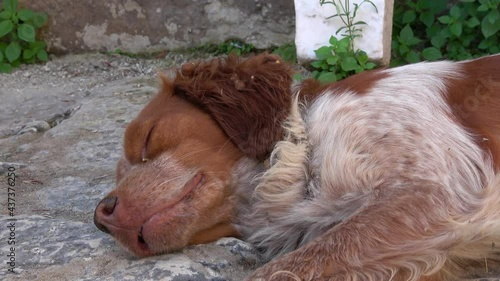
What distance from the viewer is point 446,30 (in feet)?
18.7

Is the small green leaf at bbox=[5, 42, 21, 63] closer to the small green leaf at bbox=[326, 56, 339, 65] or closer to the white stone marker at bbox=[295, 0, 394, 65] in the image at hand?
the white stone marker at bbox=[295, 0, 394, 65]

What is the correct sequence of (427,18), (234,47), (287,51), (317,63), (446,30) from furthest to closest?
1. (234,47)
2. (287,51)
3. (427,18)
4. (446,30)
5. (317,63)

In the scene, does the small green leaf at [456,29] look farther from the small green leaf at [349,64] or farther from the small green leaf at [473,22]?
the small green leaf at [349,64]

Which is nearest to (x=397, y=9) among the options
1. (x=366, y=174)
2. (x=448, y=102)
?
(x=448, y=102)

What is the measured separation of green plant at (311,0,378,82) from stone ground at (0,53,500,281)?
4.45 feet

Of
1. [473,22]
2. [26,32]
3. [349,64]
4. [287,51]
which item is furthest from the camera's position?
[26,32]

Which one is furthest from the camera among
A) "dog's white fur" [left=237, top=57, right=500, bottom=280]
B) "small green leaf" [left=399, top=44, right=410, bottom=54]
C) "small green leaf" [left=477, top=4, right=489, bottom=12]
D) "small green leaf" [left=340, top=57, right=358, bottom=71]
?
"small green leaf" [left=399, top=44, right=410, bottom=54]

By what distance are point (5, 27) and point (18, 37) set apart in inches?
6.8

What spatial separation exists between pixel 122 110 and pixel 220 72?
80.4 inches

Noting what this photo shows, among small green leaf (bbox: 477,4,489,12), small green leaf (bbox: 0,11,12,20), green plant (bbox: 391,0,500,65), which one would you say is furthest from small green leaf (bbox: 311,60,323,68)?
small green leaf (bbox: 0,11,12,20)

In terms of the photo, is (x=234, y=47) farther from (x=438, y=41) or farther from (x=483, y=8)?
(x=483, y=8)

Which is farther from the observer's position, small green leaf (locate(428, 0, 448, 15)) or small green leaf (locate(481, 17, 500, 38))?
small green leaf (locate(428, 0, 448, 15))

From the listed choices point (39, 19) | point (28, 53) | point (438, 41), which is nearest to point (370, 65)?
point (438, 41)

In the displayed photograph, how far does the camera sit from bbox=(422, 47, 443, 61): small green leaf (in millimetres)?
5609
